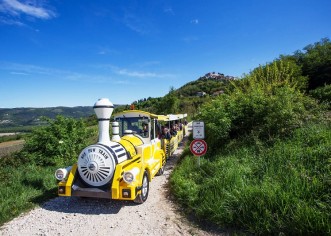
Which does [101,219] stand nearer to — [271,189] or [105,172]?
[105,172]

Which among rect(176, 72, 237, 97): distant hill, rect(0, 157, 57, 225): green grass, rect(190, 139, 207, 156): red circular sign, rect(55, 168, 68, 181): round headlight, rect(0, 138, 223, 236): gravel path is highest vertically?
rect(176, 72, 237, 97): distant hill

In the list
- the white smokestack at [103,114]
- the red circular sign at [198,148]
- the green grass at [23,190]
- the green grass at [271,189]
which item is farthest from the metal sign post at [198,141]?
the green grass at [23,190]

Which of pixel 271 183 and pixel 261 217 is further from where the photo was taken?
pixel 271 183

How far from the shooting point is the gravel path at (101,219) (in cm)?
434

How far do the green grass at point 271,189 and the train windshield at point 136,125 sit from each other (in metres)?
2.15

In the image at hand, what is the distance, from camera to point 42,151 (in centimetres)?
1044

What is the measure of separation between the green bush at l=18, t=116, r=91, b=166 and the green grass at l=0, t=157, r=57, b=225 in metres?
1.63

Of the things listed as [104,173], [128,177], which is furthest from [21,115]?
[128,177]

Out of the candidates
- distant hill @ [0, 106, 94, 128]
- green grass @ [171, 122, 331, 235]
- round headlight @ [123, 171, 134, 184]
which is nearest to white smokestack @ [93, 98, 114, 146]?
round headlight @ [123, 171, 134, 184]

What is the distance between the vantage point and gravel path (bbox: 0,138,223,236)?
4.34 metres

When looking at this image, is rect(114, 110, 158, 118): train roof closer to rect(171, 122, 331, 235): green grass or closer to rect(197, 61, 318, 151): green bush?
rect(197, 61, 318, 151): green bush

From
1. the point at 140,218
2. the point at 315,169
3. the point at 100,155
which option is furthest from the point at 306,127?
the point at 100,155

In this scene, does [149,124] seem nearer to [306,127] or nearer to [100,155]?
[100,155]

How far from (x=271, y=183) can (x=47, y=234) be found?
4442 millimetres
